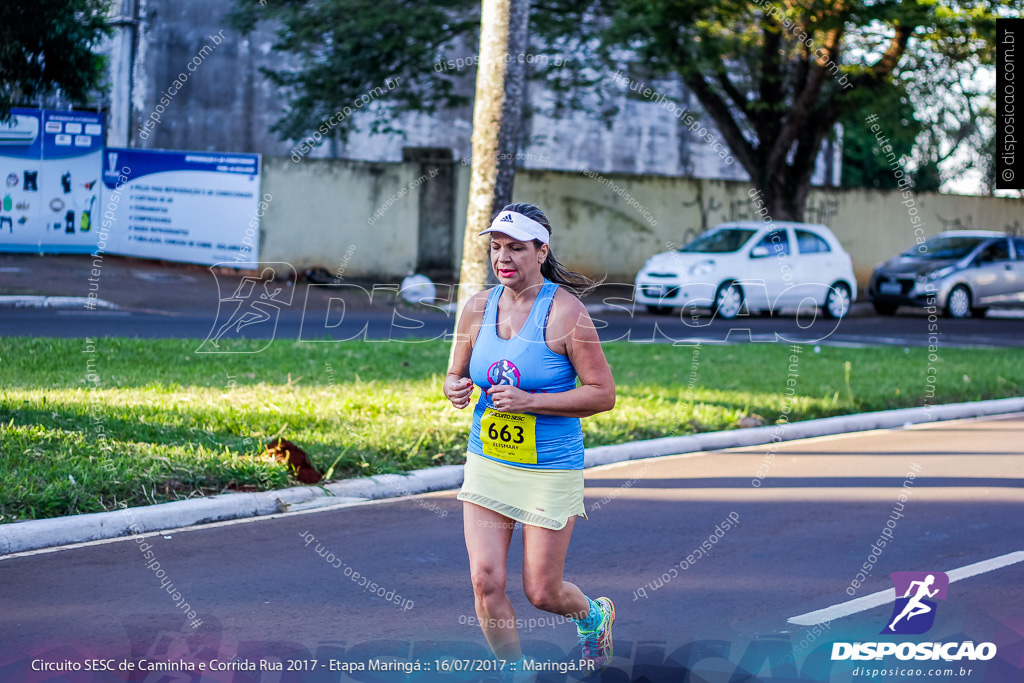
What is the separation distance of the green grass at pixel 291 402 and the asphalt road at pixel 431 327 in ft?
5.05

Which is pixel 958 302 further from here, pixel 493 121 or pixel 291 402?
pixel 291 402

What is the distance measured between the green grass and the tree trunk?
1301 mm

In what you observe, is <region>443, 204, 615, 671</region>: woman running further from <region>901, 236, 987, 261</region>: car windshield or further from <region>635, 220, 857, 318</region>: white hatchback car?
<region>901, 236, 987, 261</region>: car windshield

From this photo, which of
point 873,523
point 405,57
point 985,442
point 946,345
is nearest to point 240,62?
point 405,57

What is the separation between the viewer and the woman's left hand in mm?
3848

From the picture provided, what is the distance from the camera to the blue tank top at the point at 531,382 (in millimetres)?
4004

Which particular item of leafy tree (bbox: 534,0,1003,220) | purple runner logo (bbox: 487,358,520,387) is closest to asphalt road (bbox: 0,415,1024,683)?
purple runner logo (bbox: 487,358,520,387)

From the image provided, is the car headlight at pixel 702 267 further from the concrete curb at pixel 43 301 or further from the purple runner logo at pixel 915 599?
the purple runner logo at pixel 915 599

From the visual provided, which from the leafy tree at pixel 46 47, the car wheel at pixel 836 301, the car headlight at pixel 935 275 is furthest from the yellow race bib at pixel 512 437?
the car headlight at pixel 935 275

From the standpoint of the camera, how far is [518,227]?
158 inches

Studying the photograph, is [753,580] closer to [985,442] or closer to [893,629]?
[893,629]

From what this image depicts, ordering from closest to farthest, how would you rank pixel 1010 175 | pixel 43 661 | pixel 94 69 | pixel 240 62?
1. pixel 43 661
2. pixel 94 69
3. pixel 1010 175
4. pixel 240 62

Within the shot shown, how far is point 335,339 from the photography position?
1455 centimetres

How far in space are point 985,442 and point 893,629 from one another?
544 cm
